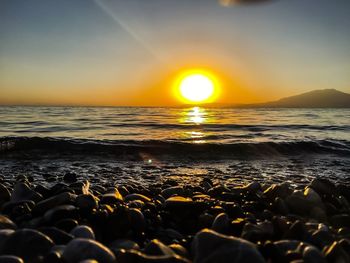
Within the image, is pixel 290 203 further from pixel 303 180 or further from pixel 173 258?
pixel 303 180

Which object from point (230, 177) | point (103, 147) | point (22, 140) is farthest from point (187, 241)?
point (22, 140)

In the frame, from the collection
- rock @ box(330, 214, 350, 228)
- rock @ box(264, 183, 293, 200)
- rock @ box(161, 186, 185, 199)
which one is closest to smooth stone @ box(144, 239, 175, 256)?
rock @ box(330, 214, 350, 228)

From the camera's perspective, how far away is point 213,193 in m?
5.39

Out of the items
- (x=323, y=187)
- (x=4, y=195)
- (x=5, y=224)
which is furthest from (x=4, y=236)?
(x=323, y=187)

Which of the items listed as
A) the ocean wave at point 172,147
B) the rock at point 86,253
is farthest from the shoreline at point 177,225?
the ocean wave at point 172,147

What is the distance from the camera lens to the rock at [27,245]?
245 centimetres

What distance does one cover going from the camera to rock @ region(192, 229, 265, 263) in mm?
2316

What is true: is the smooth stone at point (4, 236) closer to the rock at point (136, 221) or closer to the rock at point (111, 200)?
the rock at point (136, 221)

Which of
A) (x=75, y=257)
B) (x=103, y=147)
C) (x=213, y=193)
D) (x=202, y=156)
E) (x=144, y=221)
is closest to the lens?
(x=75, y=257)

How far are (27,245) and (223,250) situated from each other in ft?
4.73

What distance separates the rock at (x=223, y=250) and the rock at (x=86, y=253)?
64 cm

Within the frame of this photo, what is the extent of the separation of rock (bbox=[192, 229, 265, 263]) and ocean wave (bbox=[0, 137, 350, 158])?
28.4ft

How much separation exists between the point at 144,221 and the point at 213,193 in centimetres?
211

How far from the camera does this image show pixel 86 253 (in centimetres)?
239
